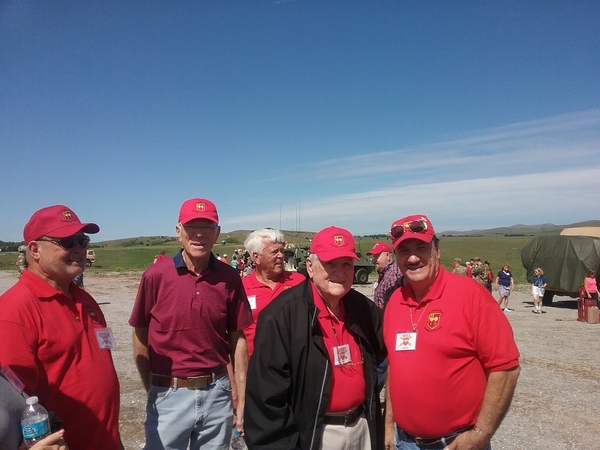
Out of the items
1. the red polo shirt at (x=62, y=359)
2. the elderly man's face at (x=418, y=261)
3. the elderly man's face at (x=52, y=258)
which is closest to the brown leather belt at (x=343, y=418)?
the elderly man's face at (x=418, y=261)

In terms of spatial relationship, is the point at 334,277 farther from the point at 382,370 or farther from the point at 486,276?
the point at 486,276

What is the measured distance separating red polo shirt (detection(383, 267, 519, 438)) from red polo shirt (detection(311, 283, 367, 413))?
0.26 m

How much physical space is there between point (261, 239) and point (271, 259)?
20 centimetres

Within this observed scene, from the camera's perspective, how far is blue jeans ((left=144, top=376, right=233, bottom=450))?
292cm

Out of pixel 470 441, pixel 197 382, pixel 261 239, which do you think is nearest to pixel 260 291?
pixel 261 239

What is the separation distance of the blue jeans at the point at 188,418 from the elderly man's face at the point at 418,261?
1456mm

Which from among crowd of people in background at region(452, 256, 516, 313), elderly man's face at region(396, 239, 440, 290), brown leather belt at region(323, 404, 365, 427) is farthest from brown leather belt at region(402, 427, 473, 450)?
crowd of people in background at region(452, 256, 516, 313)

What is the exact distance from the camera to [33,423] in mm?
1595

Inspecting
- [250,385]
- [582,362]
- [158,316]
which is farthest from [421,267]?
[582,362]

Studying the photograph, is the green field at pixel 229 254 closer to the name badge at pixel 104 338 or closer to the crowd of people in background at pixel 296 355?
the crowd of people in background at pixel 296 355

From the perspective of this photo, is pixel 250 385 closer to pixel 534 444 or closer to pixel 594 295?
pixel 534 444

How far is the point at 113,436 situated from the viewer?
2.36 metres

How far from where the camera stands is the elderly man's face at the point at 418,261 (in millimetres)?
2658

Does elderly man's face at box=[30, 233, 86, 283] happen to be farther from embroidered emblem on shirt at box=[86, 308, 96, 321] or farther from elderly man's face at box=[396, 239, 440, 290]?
elderly man's face at box=[396, 239, 440, 290]
